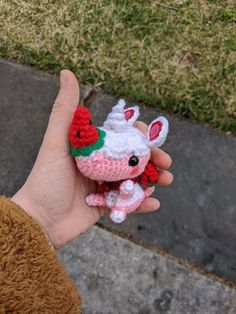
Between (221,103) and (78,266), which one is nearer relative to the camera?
(78,266)

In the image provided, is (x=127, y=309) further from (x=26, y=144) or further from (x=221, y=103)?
(x=221, y=103)

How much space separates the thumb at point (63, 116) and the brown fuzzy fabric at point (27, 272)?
0.33m

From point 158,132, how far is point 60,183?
332 mm

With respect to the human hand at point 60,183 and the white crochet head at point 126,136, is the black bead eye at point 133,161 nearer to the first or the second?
the white crochet head at point 126,136

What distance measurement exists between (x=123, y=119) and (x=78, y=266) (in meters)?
0.80

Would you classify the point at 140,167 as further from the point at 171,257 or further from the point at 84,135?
the point at 171,257

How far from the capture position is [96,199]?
5.52 ft

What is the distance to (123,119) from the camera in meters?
1.56

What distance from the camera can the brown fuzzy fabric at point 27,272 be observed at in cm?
117

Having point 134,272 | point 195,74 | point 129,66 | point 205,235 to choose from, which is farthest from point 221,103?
point 134,272

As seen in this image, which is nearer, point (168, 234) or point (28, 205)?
point (28, 205)

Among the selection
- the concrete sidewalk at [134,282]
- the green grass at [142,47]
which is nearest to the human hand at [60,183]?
the concrete sidewalk at [134,282]

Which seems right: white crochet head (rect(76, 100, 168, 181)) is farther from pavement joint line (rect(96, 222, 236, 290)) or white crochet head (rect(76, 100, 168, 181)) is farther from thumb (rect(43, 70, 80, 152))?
pavement joint line (rect(96, 222, 236, 290))

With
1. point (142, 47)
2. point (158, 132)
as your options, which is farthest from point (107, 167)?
point (142, 47)
